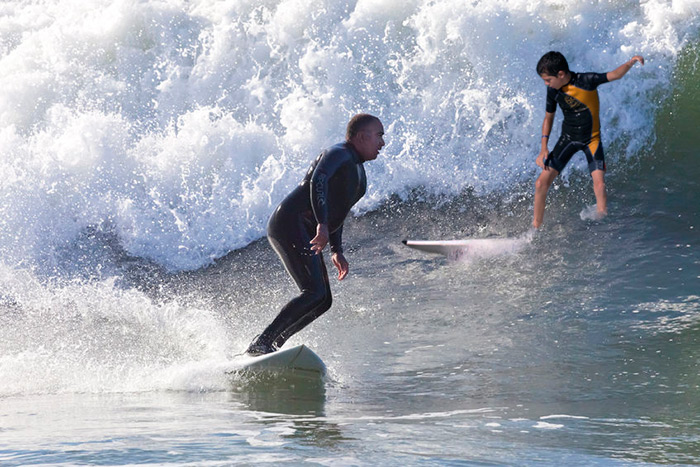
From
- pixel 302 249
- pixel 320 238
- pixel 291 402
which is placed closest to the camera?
pixel 291 402

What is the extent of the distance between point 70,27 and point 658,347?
11.7m

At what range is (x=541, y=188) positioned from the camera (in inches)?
298

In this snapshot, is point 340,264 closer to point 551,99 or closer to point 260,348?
point 260,348

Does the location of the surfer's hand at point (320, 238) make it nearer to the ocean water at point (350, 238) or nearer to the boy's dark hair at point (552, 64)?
the ocean water at point (350, 238)

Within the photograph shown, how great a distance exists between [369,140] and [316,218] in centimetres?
55

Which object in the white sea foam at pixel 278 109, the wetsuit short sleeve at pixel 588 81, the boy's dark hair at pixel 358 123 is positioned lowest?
the boy's dark hair at pixel 358 123

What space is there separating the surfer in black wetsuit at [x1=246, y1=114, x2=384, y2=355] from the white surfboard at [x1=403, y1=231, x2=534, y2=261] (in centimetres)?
303

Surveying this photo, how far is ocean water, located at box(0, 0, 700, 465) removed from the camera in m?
4.07

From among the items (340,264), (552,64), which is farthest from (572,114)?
(340,264)

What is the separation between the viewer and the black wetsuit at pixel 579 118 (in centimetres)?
700

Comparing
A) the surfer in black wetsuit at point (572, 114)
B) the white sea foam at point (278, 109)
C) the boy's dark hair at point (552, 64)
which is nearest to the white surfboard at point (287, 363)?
the surfer in black wetsuit at point (572, 114)

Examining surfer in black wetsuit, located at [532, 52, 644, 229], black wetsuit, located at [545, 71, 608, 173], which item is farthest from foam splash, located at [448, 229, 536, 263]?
black wetsuit, located at [545, 71, 608, 173]

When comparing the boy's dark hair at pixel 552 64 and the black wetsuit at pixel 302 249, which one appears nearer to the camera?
the black wetsuit at pixel 302 249

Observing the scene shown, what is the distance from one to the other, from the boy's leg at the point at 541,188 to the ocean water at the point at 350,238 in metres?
0.43
